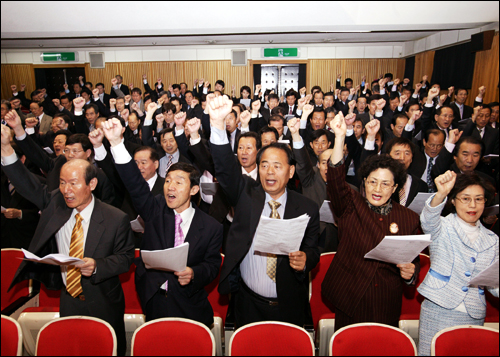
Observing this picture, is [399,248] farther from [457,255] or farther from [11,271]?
[11,271]

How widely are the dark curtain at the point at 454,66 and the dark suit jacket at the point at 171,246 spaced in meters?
8.27

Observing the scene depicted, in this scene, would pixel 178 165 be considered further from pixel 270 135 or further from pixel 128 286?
pixel 270 135

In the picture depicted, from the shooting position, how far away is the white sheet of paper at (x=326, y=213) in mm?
2713

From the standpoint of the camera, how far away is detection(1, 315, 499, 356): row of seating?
176cm

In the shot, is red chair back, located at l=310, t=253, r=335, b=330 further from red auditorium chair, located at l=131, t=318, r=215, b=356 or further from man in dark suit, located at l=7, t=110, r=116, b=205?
man in dark suit, located at l=7, t=110, r=116, b=205

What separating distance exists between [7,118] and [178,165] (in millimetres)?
1359

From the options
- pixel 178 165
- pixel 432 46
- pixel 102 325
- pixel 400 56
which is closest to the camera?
pixel 102 325

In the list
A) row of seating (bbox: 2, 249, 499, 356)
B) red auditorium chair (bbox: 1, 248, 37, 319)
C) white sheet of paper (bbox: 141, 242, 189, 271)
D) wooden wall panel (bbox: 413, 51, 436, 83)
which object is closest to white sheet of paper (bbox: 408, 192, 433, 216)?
row of seating (bbox: 2, 249, 499, 356)

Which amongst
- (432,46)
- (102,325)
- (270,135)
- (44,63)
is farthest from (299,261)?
(44,63)

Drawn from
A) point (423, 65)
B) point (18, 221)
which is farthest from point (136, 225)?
point (423, 65)

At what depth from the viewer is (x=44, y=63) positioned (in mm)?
12320

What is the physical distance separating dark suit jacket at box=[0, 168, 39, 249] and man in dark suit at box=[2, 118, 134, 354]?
4.80ft

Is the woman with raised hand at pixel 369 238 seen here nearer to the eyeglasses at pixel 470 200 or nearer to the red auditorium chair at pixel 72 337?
the eyeglasses at pixel 470 200

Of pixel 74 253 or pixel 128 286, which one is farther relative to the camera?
pixel 128 286
